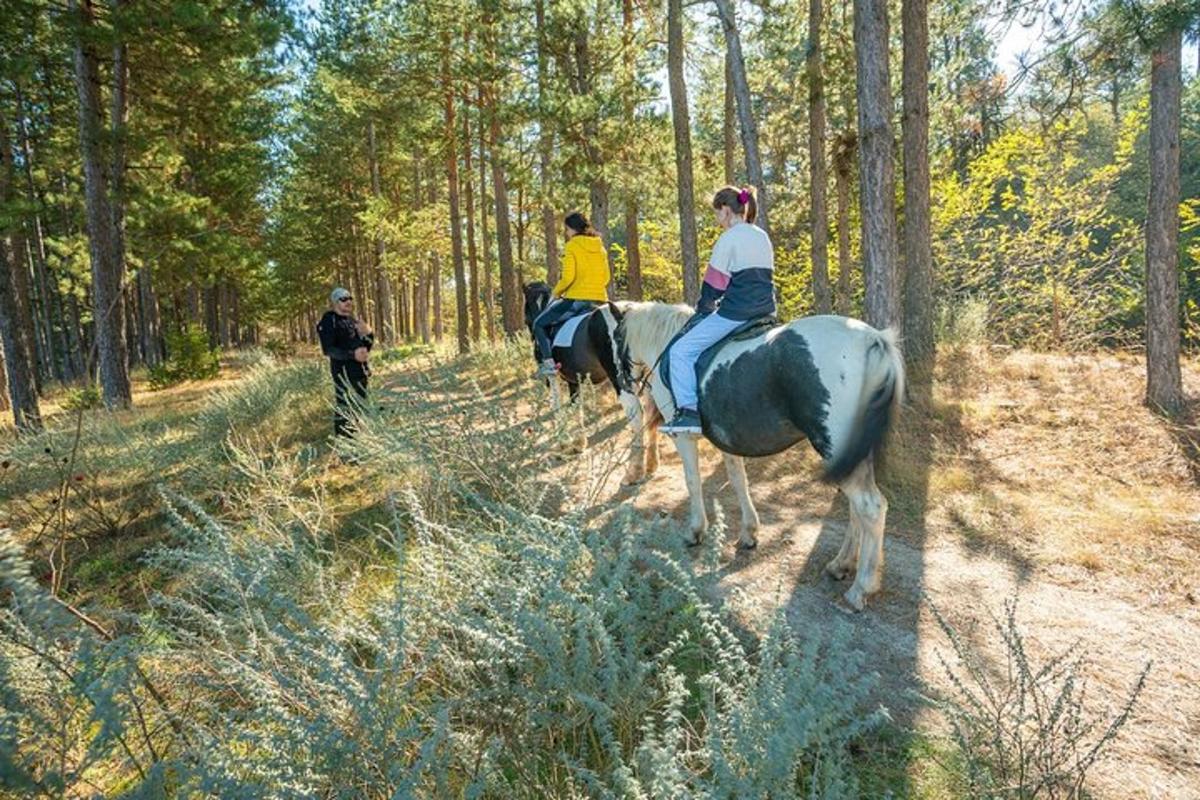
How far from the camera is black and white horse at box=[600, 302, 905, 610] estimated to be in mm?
3643

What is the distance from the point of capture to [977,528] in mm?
5031

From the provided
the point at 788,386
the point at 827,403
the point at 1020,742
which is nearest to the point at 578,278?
the point at 788,386

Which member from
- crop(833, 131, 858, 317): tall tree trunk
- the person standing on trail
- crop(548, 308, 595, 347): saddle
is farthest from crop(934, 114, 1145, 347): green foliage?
the person standing on trail

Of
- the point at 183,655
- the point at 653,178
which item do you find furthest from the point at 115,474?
the point at 653,178

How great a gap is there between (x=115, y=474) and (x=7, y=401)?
33.9 ft

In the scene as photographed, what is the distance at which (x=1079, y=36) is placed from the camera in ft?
21.9

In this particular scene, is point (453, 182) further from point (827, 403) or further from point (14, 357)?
point (827, 403)

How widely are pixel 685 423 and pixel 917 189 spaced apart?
22.7 ft

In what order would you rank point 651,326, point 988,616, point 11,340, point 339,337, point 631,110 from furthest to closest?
1. point 631,110
2. point 11,340
3. point 339,337
4. point 651,326
5. point 988,616

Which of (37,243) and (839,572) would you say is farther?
(37,243)

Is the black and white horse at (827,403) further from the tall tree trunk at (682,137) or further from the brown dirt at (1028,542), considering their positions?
the tall tree trunk at (682,137)

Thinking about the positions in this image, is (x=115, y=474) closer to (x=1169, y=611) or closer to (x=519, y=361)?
(x=519, y=361)

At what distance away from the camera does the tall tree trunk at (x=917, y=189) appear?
839cm

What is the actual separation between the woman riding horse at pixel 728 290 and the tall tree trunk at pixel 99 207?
33.0ft
